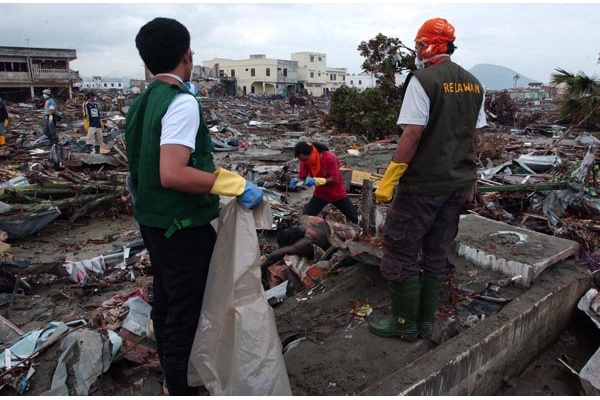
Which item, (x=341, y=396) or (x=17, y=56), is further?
(x=17, y=56)

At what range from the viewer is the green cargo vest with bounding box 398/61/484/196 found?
243 centimetres

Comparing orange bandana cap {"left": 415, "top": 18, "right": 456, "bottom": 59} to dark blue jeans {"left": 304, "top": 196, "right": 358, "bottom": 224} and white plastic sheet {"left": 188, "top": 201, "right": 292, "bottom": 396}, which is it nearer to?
white plastic sheet {"left": 188, "top": 201, "right": 292, "bottom": 396}

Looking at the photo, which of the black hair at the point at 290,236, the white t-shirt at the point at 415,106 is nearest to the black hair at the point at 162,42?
the white t-shirt at the point at 415,106

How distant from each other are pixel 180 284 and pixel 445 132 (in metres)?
1.70

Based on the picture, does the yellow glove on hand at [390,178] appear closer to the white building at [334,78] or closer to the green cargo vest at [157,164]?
the green cargo vest at [157,164]

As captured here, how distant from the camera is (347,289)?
3629 millimetres

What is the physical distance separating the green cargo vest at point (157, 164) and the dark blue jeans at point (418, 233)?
3.84ft

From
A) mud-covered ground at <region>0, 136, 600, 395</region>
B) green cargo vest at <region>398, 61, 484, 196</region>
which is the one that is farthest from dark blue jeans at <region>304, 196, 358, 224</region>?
green cargo vest at <region>398, 61, 484, 196</region>

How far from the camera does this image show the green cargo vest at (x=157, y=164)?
191 cm

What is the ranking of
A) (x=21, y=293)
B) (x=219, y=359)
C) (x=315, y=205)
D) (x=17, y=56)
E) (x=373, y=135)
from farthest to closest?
1. (x=17, y=56)
2. (x=373, y=135)
3. (x=315, y=205)
4. (x=21, y=293)
5. (x=219, y=359)

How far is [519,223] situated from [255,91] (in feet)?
193

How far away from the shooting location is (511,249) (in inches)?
148

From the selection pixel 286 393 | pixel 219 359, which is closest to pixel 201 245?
pixel 219 359

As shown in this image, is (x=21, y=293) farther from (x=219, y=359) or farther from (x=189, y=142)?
(x=189, y=142)
